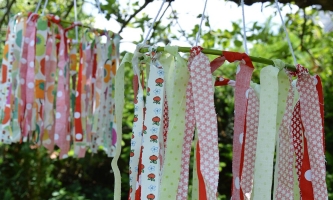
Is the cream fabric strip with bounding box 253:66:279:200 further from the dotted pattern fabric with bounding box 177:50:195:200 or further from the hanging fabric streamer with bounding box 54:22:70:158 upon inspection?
the hanging fabric streamer with bounding box 54:22:70:158

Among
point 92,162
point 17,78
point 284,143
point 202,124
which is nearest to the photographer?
point 202,124

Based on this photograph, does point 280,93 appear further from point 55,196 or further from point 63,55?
point 55,196

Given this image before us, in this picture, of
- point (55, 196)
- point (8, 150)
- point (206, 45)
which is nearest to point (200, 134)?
point (206, 45)

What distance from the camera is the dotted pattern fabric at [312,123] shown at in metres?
0.91

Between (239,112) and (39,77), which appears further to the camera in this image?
(39,77)

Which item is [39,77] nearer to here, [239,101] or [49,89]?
[49,89]

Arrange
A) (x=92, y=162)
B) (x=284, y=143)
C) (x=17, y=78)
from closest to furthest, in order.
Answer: (x=284, y=143) < (x=17, y=78) < (x=92, y=162)

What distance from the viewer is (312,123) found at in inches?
36.1

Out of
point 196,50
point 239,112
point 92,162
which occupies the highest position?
point 196,50

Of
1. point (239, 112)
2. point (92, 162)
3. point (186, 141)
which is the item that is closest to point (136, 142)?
point (186, 141)

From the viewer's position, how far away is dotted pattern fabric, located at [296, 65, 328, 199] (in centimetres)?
91

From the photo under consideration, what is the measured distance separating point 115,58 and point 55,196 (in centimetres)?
178

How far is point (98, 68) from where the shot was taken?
1.64m

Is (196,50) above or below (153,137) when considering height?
above
